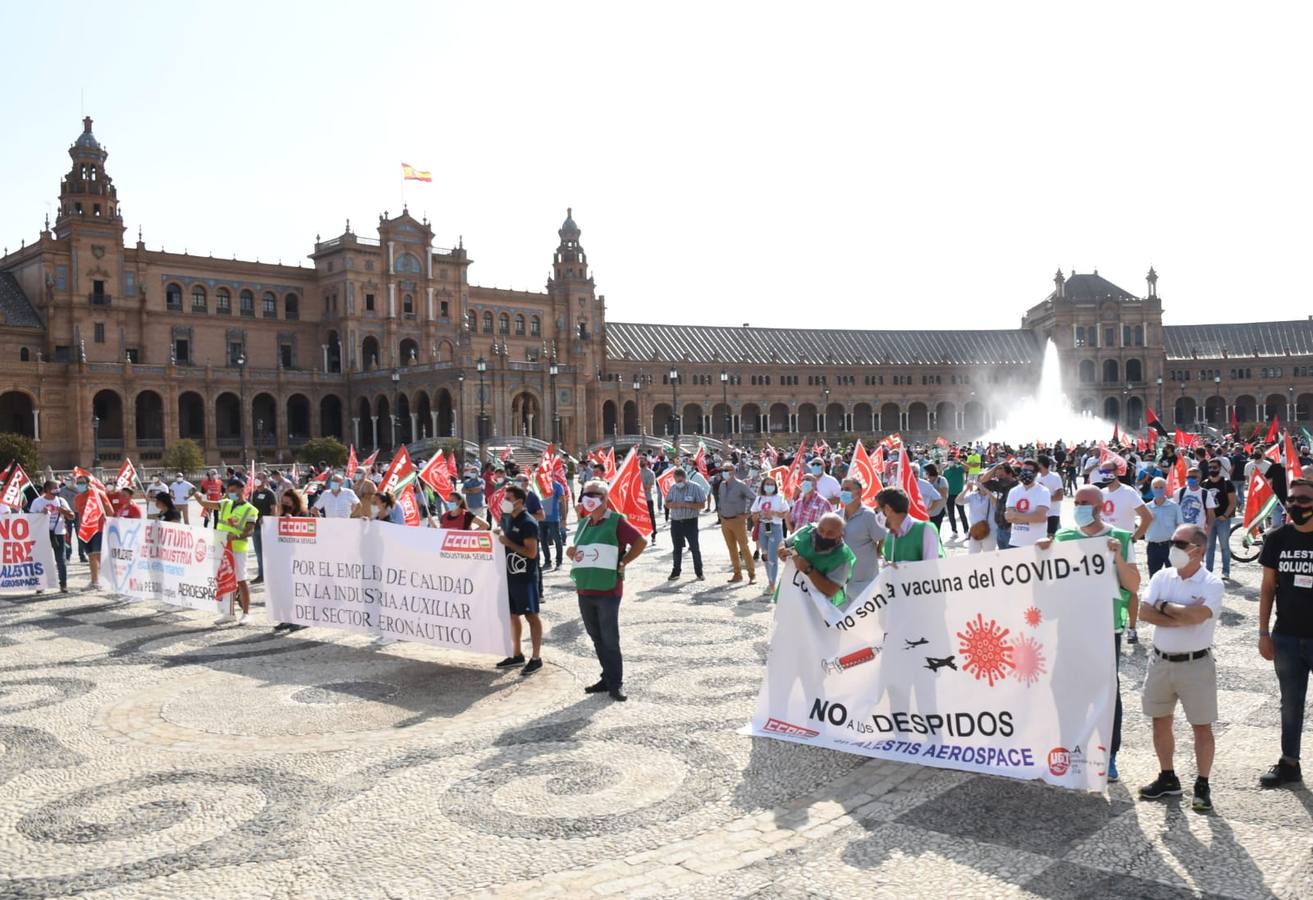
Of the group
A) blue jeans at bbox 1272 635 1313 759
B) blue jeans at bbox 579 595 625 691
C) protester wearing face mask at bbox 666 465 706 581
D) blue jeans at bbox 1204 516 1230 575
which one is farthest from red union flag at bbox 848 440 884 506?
blue jeans at bbox 1272 635 1313 759

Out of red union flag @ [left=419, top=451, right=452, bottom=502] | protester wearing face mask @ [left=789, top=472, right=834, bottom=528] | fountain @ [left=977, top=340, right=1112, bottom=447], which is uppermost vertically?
fountain @ [left=977, top=340, right=1112, bottom=447]

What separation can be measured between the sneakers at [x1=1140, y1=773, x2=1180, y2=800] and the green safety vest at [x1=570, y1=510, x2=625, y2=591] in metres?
4.84

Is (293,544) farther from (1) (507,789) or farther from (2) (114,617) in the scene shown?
(1) (507,789)

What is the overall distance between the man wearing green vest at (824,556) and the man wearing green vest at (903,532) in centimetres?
41

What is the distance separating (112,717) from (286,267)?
3188 inches

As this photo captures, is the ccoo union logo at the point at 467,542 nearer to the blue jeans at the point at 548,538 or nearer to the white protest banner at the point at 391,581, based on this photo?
the white protest banner at the point at 391,581

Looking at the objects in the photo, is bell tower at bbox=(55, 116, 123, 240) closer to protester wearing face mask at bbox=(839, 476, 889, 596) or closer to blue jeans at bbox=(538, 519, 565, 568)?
blue jeans at bbox=(538, 519, 565, 568)

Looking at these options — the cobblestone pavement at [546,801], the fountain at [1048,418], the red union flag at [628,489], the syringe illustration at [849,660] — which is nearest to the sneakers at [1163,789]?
the cobblestone pavement at [546,801]

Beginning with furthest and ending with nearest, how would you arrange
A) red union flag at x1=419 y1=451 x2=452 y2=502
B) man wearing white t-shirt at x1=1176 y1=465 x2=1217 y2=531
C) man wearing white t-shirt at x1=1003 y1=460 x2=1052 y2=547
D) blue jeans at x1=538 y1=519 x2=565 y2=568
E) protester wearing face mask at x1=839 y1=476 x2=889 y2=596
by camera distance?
red union flag at x1=419 y1=451 x2=452 y2=502 → blue jeans at x1=538 y1=519 x2=565 y2=568 → man wearing white t-shirt at x1=1176 y1=465 x2=1217 y2=531 → man wearing white t-shirt at x1=1003 y1=460 x2=1052 y2=547 → protester wearing face mask at x1=839 y1=476 x2=889 y2=596

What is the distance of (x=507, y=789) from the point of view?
7.54 m

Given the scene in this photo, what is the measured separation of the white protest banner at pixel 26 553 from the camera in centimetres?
1792

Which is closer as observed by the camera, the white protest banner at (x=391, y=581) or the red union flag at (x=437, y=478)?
the white protest banner at (x=391, y=581)

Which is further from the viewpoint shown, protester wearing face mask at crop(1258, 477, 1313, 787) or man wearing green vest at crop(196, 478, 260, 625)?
man wearing green vest at crop(196, 478, 260, 625)

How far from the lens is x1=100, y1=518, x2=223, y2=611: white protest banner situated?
50.0ft
